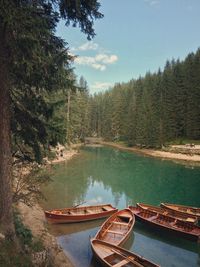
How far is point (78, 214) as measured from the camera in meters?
18.4

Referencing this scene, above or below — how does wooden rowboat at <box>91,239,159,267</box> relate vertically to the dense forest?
below

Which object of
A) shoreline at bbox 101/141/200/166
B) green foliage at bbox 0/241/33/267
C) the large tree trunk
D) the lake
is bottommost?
the lake

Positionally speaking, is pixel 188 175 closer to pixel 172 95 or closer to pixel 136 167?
pixel 136 167

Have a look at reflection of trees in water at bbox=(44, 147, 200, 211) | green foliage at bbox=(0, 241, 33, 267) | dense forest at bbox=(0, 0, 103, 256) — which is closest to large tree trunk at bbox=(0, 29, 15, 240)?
dense forest at bbox=(0, 0, 103, 256)

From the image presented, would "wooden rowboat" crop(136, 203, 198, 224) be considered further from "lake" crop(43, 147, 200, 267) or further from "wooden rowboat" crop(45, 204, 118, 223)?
"wooden rowboat" crop(45, 204, 118, 223)

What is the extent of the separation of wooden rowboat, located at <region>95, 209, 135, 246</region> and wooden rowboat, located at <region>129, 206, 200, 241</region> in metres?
0.90

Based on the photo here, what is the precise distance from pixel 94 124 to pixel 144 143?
45.5 meters

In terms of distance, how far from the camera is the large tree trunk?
7.51m

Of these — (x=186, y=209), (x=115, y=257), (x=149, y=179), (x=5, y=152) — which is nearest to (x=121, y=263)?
(x=115, y=257)

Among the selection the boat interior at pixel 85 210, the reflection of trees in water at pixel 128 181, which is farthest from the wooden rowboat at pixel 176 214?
the reflection of trees in water at pixel 128 181

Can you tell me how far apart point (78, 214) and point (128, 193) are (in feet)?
33.0

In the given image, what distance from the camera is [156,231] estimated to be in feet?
57.3

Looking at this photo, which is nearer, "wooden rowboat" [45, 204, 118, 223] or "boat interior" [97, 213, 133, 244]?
"boat interior" [97, 213, 133, 244]

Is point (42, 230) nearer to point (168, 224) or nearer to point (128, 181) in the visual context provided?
point (168, 224)
